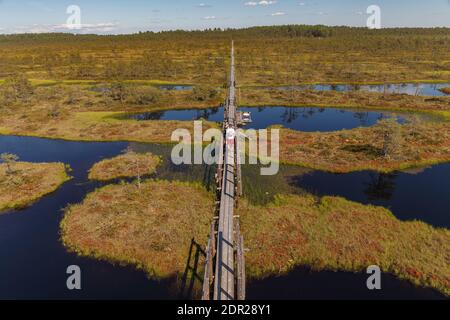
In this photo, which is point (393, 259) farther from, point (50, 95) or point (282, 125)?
point (50, 95)

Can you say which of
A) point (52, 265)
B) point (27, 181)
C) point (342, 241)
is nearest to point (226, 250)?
point (342, 241)

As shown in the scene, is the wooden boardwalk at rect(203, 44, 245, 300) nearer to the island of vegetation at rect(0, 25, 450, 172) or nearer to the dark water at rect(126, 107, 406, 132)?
the island of vegetation at rect(0, 25, 450, 172)

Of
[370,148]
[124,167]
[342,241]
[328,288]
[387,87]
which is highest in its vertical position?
[387,87]

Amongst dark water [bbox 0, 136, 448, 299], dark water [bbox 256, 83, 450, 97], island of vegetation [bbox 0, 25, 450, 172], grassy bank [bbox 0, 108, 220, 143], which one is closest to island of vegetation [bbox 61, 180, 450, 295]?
dark water [bbox 0, 136, 448, 299]

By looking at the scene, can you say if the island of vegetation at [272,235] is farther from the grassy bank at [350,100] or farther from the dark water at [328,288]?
the grassy bank at [350,100]

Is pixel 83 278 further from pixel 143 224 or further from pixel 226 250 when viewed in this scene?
pixel 226 250

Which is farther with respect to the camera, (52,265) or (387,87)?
(387,87)
